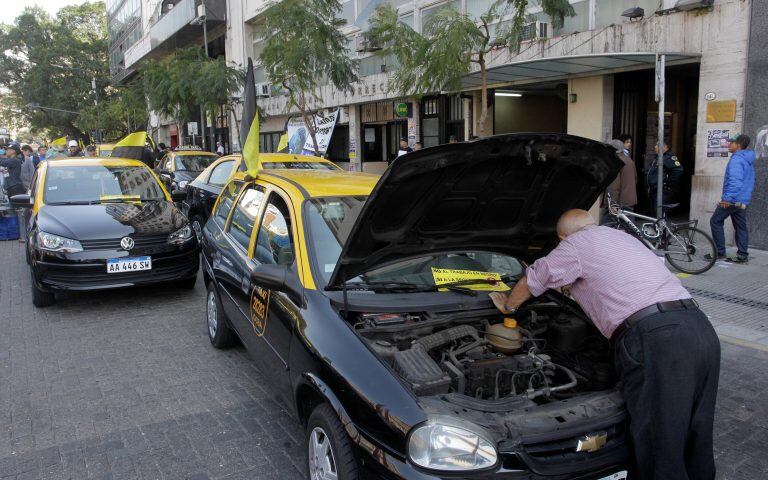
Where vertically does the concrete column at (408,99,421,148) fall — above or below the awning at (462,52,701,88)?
below

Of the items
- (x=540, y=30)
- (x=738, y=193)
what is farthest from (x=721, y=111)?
(x=540, y=30)

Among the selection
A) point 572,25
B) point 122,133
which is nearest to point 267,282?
point 572,25

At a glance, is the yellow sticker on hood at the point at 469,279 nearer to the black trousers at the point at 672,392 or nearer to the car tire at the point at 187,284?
the black trousers at the point at 672,392

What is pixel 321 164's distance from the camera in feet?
32.4

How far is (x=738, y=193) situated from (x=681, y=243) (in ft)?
3.90

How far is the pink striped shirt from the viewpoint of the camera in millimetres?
2803

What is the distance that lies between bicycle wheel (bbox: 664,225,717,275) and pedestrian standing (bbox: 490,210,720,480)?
5936 mm

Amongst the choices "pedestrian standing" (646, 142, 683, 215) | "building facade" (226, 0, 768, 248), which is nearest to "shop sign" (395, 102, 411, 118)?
"building facade" (226, 0, 768, 248)

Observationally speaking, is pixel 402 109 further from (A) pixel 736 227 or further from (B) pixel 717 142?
(A) pixel 736 227

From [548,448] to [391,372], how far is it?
72cm

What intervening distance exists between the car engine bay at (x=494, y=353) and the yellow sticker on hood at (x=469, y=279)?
0.23m

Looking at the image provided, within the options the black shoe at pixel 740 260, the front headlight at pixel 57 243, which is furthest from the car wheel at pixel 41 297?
the black shoe at pixel 740 260

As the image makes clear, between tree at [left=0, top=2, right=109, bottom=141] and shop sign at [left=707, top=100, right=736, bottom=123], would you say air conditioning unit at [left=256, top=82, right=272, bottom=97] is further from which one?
tree at [left=0, top=2, right=109, bottom=141]

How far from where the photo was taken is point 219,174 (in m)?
10.3
